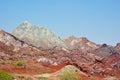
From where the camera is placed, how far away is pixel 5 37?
14138cm

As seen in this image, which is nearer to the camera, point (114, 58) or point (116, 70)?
point (116, 70)

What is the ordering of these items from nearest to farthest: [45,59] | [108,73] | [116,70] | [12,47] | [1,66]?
[1,66], [108,73], [116,70], [45,59], [12,47]

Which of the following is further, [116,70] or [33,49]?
[33,49]

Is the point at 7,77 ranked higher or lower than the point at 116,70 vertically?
lower

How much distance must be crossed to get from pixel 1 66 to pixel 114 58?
8692 centimetres

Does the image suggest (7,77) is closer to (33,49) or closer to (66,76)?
(66,76)

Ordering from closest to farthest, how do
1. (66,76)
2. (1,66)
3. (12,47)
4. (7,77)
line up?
1. (7,77)
2. (66,76)
3. (1,66)
4. (12,47)

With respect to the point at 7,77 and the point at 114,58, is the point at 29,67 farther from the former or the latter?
the point at 114,58

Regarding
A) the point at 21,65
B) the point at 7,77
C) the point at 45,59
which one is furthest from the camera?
the point at 45,59

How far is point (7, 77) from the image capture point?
24141 mm

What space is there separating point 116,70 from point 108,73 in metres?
7.83

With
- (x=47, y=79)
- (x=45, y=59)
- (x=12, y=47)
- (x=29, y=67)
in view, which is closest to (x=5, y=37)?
(x=12, y=47)

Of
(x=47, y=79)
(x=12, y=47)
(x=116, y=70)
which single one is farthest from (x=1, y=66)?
(x=12, y=47)

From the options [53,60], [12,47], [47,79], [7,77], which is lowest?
[7,77]
